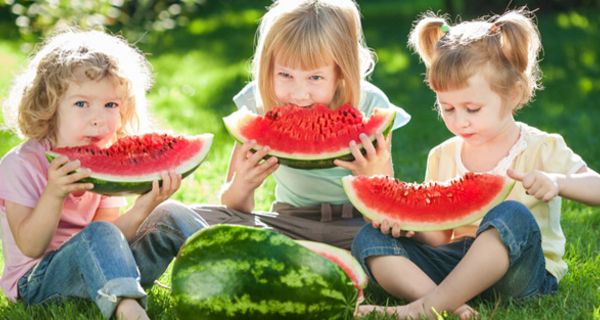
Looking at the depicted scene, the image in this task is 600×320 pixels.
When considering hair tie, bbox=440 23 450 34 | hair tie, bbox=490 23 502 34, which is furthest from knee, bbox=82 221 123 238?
hair tie, bbox=490 23 502 34

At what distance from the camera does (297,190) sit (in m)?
4.66

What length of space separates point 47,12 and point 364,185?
719cm

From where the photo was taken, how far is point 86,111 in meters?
3.83

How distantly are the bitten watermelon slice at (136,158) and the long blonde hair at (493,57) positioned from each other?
104 cm

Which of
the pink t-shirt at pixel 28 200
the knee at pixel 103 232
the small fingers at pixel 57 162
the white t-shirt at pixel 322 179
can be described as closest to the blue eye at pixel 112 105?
the pink t-shirt at pixel 28 200

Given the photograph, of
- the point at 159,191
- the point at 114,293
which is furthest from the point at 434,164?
the point at 114,293

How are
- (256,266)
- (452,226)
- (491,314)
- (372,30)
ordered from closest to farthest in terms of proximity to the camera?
(256,266) < (491,314) < (452,226) < (372,30)

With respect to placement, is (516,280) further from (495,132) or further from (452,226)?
(495,132)

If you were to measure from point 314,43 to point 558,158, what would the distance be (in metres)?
1.19

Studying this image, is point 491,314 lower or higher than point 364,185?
lower

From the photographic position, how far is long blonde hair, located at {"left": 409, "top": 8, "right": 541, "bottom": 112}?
378 cm

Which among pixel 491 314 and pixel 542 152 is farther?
pixel 542 152

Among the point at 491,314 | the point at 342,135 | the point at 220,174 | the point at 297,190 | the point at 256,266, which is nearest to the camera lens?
the point at 256,266

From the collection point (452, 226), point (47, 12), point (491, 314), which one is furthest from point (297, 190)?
point (47, 12)
